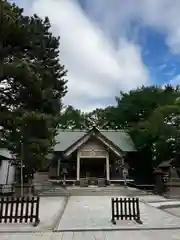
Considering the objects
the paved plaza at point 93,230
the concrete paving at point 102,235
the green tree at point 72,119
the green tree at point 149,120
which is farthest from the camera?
the green tree at point 72,119

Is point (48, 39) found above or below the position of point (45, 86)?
above


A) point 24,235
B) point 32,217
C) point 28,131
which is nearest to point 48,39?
point 28,131

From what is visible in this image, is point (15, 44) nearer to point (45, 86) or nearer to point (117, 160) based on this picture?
point (45, 86)

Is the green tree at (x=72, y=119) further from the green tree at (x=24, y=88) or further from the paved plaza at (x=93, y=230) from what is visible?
the paved plaza at (x=93, y=230)

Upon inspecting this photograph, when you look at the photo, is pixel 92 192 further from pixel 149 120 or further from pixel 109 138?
pixel 149 120

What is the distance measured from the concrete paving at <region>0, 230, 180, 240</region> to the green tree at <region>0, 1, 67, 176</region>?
365 inches

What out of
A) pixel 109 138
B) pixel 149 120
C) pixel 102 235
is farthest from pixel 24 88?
pixel 109 138

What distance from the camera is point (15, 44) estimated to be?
1722cm

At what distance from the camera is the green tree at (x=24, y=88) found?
1580 cm

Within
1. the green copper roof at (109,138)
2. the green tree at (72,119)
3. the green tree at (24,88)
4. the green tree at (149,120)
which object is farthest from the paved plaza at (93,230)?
the green tree at (72,119)

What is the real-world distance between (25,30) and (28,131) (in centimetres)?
595

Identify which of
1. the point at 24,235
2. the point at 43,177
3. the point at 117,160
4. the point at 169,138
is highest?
the point at 169,138

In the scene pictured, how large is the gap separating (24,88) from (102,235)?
11.1 meters

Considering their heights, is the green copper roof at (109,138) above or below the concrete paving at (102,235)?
above
